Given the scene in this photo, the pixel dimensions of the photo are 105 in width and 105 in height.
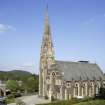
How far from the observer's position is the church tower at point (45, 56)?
99.9m

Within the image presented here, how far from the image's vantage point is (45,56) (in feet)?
333

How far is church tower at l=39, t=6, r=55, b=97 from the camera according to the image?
9988 centimetres

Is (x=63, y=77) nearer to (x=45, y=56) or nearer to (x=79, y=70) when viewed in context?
(x=79, y=70)

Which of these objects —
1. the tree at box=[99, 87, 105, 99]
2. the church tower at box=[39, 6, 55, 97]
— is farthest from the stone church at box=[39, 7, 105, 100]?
the tree at box=[99, 87, 105, 99]

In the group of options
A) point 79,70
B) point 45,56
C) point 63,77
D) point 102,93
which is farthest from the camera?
point 79,70

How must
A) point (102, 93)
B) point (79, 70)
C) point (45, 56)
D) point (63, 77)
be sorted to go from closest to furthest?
1. point (63, 77)
2. point (102, 93)
3. point (45, 56)
4. point (79, 70)

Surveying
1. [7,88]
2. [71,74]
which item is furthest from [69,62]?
[7,88]

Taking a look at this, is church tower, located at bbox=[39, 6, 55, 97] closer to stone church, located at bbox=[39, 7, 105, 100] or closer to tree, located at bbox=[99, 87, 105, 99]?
stone church, located at bbox=[39, 7, 105, 100]

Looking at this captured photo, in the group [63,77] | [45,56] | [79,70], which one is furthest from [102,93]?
[45,56]

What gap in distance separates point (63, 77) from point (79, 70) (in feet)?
38.0

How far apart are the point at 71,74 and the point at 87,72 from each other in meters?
10.5

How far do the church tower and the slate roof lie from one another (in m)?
5.65

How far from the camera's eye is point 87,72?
105m

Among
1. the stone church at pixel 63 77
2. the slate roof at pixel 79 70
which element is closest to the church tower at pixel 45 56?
the stone church at pixel 63 77
